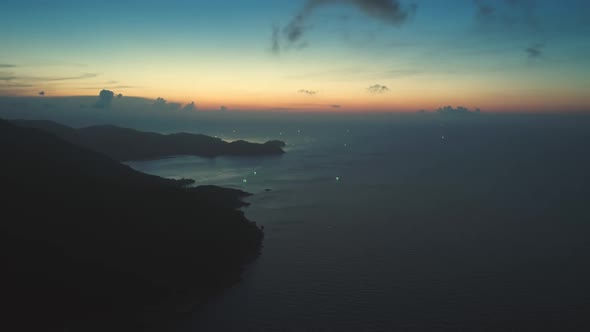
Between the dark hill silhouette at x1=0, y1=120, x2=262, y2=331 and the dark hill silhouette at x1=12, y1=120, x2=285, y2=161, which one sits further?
the dark hill silhouette at x1=12, y1=120, x2=285, y2=161

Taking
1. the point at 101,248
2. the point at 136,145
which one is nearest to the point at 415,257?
the point at 101,248

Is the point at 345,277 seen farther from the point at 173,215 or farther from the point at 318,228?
the point at 173,215

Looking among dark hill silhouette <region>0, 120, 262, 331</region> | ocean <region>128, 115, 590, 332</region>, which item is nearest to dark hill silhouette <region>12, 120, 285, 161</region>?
ocean <region>128, 115, 590, 332</region>

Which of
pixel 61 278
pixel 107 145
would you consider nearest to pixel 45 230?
pixel 61 278

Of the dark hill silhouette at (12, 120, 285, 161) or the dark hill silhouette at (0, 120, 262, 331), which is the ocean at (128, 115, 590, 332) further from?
the dark hill silhouette at (12, 120, 285, 161)

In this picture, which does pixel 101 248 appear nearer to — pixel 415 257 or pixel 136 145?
pixel 415 257

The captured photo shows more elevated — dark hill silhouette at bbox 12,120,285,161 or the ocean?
dark hill silhouette at bbox 12,120,285,161
